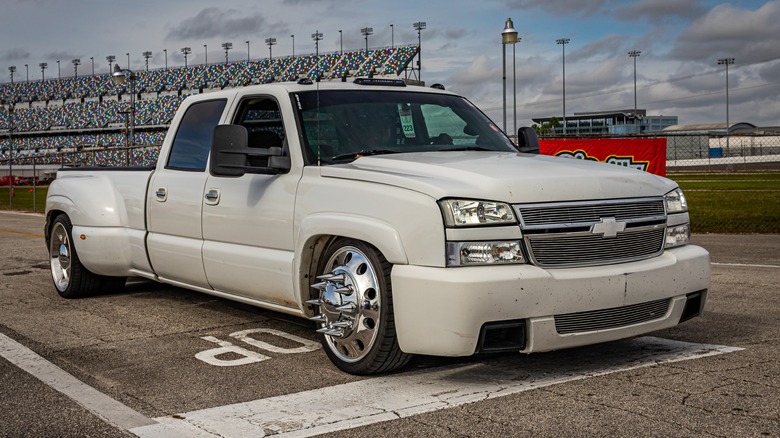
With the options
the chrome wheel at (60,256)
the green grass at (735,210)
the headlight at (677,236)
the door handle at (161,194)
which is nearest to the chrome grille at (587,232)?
the headlight at (677,236)

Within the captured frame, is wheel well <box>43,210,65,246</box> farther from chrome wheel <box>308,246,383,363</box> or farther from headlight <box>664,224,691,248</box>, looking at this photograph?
headlight <box>664,224,691,248</box>

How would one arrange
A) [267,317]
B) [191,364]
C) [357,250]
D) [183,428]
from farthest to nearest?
[267,317], [191,364], [357,250], [183,428]

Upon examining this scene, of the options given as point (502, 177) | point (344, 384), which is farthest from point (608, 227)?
point (344, 384)

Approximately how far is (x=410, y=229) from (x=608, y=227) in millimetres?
1071

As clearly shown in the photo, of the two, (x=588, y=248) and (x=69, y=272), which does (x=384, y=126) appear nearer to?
(x=588, y=248)

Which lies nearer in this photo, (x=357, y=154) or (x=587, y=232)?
(x=587, y=232)

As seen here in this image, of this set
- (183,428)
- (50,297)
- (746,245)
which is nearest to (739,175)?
(746,245)

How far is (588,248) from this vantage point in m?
4.68

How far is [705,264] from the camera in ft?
→ 17.3

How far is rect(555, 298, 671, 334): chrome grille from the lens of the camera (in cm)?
459

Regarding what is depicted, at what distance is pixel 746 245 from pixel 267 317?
7.90 metres

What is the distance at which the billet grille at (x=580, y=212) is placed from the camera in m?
4.57

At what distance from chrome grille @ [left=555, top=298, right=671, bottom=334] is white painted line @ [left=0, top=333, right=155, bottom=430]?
6.94 feet

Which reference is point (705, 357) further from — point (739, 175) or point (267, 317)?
point (739, 175)
